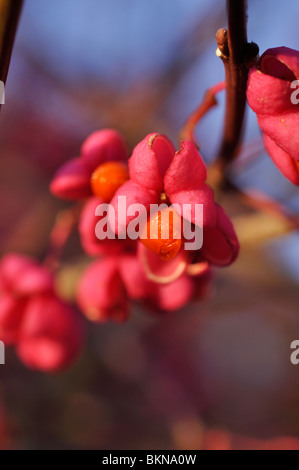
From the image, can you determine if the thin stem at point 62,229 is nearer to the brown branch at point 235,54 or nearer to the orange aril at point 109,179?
the orange aril at point 109,179

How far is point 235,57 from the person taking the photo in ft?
1.70

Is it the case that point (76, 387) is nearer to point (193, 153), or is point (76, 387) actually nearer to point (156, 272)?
point (156, 272)

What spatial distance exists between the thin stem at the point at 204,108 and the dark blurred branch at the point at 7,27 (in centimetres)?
27

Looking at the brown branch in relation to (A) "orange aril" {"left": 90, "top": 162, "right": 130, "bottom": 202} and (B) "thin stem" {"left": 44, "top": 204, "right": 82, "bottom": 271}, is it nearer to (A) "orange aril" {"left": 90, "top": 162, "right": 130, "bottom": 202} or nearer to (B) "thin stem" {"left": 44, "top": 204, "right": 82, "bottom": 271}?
(A) "orange aril" {"left": 90, "top": 162, "right": 130, "bottom": 202}

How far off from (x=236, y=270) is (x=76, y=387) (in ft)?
2.91

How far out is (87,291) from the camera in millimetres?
878

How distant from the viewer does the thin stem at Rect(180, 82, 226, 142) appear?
2.08 ft

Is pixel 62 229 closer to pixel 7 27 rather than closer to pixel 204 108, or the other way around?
pixel 204 108

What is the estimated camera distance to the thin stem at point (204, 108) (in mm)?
633

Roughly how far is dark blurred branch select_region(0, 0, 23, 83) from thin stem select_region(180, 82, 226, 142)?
27 centimetres

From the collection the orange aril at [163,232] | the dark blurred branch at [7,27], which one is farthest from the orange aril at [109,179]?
the dark blurred branch at [7,27]

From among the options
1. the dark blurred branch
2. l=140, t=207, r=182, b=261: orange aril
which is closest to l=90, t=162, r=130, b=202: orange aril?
l=140, t=207, r=182, b=261: orange aril

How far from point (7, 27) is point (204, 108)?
295 mm

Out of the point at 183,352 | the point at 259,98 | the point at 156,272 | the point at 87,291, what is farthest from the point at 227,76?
the point at 183,352
